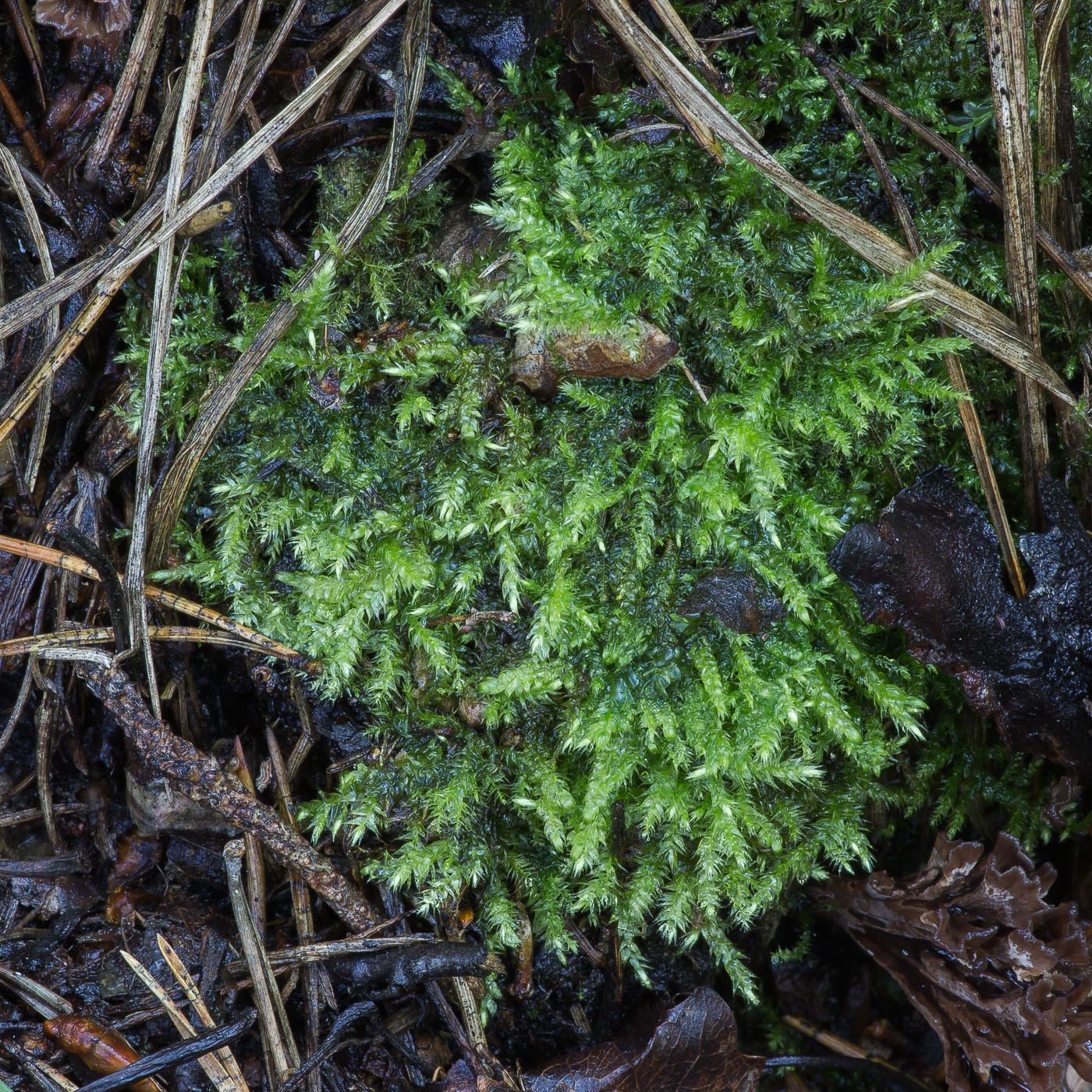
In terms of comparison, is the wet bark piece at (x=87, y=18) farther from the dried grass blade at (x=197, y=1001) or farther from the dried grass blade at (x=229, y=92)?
the dried grass blade at (x=197, y=1001)

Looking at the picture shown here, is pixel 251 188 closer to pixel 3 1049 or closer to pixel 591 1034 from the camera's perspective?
pixel 3 1049

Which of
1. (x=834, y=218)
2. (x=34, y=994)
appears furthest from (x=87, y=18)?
(x=34, y=994)

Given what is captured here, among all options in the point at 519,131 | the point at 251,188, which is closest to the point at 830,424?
the point at 519,131

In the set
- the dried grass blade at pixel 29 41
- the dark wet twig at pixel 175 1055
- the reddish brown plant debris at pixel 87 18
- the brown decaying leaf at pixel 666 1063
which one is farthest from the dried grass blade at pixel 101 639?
the reddish brown plant debris at pixel 87 18

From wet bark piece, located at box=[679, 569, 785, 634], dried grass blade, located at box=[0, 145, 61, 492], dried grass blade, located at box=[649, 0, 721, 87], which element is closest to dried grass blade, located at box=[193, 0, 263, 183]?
dried grass blade, located at box=[0, 145, 61, 492]

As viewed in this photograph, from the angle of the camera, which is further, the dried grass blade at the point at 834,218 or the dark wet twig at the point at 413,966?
the dark wet twig at the point at 413,966

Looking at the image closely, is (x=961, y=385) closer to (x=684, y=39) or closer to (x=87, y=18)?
(x=684, y=39)
